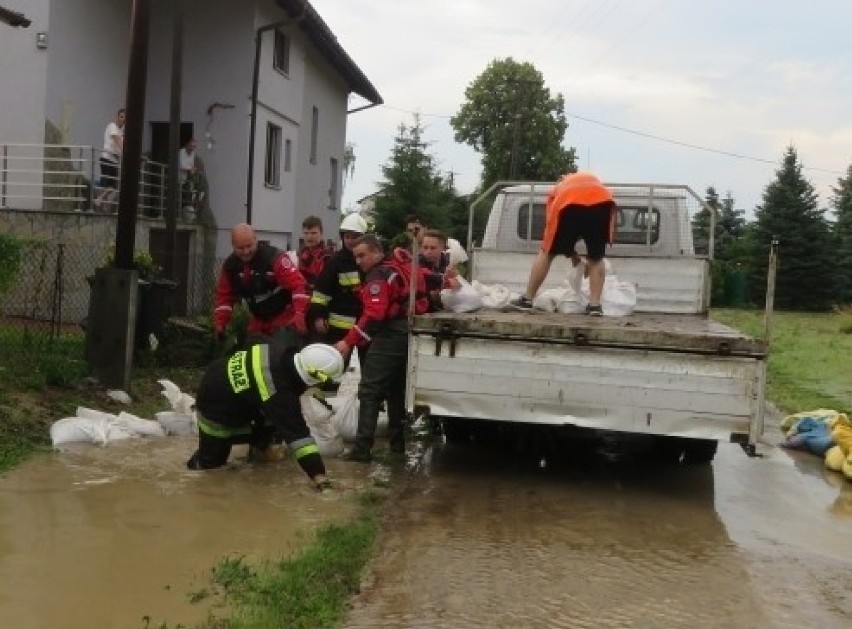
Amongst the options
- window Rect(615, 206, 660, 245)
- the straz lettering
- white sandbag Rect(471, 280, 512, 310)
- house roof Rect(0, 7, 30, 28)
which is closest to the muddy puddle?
the straz lettering

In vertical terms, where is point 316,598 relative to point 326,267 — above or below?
below

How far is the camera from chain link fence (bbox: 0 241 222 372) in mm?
9883

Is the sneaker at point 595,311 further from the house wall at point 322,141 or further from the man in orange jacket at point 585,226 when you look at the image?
the house wall at point 322,141

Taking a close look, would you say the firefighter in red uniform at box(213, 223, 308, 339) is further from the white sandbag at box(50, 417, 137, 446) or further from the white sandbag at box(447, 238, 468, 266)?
the white sandbag at box(447, 238, 468, 266)

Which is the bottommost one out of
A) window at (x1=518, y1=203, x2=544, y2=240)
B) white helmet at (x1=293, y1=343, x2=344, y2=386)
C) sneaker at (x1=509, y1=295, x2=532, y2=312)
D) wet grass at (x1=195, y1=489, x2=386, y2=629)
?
wet grass at (x1=195, y1=489, x2=386, y2=629)

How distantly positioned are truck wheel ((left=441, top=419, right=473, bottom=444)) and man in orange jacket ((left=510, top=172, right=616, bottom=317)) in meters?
1.31

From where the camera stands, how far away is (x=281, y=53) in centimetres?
2148

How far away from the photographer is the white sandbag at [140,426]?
25.0ft

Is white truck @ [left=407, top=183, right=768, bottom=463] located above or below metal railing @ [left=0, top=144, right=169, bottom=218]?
below

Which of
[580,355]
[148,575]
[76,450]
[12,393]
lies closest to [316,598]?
[148,575]

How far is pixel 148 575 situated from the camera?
4.54 m

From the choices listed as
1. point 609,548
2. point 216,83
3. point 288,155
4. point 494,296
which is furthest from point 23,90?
point 609,548

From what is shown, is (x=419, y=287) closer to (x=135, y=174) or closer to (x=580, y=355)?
(x=580, y=355)

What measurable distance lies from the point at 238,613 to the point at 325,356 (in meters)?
2.16
